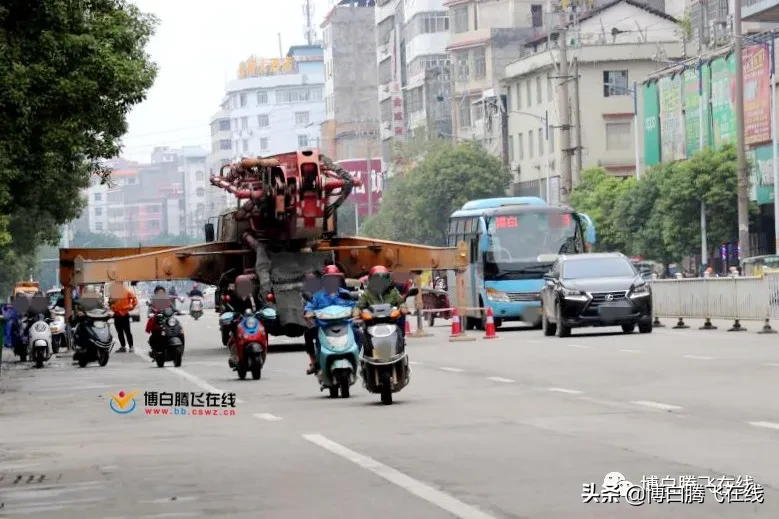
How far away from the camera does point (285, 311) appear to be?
38.8m

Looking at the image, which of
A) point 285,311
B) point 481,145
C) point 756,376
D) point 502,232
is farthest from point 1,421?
point 481,145

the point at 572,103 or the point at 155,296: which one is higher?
the point at 572,103

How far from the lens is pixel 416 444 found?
14.7 m

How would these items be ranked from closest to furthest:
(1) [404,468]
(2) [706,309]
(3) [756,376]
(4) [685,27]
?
(1) [404,468]
(3) [756,376]
(2) [706,309]
(4) [685,27]

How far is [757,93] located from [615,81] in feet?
93.3

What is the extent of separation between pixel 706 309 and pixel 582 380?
18013 millimetres

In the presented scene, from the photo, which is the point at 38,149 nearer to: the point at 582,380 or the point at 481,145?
the point at 582,380

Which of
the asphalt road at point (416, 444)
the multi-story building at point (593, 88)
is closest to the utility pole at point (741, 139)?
the asphalt road at point (416, 444)

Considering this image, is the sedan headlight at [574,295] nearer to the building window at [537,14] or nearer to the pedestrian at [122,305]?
the pedestrian at [122,305]

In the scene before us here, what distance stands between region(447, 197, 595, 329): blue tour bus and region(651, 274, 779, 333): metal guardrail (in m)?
3.08

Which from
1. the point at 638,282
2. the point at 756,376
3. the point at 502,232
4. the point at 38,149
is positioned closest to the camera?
the point at 756,376

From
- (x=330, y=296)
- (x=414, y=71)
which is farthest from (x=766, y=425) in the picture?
(x=414, y=71)

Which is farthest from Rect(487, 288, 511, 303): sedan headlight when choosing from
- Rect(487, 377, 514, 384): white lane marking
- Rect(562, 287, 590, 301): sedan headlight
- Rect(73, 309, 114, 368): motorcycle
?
Rect(487, 377, 514, 384): white lane marking

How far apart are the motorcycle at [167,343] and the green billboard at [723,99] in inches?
2038
